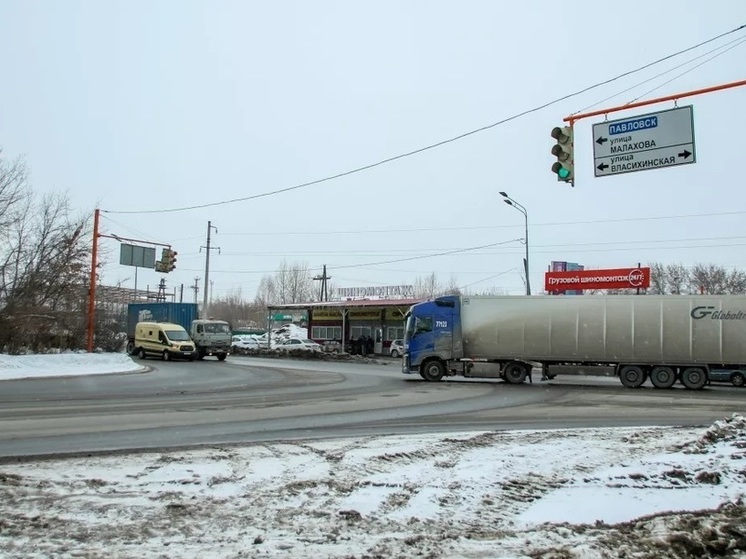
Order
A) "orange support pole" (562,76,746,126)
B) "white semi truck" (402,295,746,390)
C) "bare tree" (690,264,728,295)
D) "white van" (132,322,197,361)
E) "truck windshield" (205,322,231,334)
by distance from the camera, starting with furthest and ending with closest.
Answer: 1. "bare tree" (690,264,728,295)
2. "truck windshield" (205,322,231,334)
3. "white van" (132,322,197,361)
4. "white semi truck" (402,295,746,390)
5. "orange support pole" (562,76,746,126)

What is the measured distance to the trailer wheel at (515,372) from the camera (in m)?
24.9

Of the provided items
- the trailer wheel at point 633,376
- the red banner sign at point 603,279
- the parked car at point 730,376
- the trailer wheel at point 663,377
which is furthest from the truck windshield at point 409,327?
the red banner sign at point 603,279

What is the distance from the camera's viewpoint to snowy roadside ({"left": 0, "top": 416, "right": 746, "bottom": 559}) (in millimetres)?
4781

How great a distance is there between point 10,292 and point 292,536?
106 feet

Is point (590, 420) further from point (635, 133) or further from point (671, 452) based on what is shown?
point (635, 133)

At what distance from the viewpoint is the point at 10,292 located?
32.1 metres

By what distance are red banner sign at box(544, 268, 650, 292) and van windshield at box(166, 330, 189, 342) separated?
25.6 m

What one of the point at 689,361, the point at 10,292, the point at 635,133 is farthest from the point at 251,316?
the point at 635,133

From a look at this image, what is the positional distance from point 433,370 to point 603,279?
22.8 m

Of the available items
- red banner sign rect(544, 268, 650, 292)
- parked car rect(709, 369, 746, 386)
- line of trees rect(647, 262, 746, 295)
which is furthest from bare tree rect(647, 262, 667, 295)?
parked car rect(709, 369, 746, 386)

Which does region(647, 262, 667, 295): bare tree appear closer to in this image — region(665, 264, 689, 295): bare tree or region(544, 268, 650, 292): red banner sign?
region(665, 264, 689, 295): bare tree

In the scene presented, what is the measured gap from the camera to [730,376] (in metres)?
22.8

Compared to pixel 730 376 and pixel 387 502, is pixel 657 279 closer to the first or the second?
pixel 730 376

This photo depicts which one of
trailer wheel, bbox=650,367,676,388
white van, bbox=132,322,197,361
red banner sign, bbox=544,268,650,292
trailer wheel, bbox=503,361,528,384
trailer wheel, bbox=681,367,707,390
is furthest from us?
red banner sign, bbox=544,268,650,292
